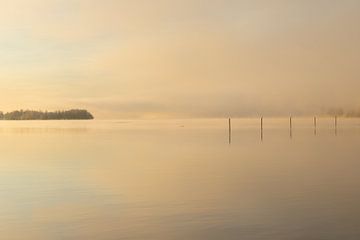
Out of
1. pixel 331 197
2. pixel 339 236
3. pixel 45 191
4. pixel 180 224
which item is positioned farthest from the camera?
pixel 45 191

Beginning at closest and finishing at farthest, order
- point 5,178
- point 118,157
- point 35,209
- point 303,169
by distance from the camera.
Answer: point 35,209 → point 5,178 → point 303,169 → point 118,157

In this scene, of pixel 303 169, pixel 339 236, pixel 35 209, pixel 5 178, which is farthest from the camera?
pixel 303 169

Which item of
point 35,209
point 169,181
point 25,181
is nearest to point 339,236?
point 35,209

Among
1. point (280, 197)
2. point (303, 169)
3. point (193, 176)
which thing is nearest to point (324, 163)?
point (303, 169)

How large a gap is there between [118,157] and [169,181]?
1416cm

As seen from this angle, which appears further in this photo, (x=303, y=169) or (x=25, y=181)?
(x=303, y=169)

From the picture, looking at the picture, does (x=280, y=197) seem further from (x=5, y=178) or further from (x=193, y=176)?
(x=5, y=178)

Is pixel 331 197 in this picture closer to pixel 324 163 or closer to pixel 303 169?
pixel 303 169

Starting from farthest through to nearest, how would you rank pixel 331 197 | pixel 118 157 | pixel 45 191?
pixel 118 157 → pixel 45 191 → pixel 331 197

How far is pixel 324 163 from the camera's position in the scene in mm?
30469

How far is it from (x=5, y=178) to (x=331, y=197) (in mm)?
15289

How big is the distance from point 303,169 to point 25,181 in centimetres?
1480

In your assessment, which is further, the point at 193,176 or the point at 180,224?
the point at 193,176

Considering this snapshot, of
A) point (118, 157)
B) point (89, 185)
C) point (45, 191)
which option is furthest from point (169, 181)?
point (118, 157)
